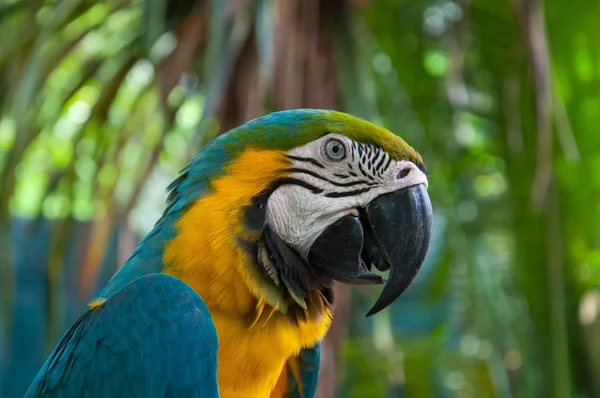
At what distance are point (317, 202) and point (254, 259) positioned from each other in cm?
16

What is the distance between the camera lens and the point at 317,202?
4.48ft

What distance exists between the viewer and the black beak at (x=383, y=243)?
1.30 m

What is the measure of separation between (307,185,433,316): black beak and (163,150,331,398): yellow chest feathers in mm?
142

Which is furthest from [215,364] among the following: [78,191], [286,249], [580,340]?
[580,340]

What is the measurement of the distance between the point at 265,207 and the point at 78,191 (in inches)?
70.5

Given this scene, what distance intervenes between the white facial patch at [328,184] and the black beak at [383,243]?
18mm

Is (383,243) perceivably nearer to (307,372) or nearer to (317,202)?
(317,202)

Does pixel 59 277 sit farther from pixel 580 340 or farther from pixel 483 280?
pixel 580 340

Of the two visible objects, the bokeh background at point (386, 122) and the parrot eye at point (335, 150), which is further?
the bokeh background at point (386, 122)

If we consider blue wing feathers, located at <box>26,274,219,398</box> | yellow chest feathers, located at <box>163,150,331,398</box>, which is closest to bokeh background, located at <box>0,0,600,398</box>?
yellow chest feathers, located at <box>163,150,331,398</box>

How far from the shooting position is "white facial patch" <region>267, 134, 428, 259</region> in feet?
4.43

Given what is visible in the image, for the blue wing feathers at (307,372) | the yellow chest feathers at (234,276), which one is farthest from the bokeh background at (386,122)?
the yellow chest feathers at (234,276)

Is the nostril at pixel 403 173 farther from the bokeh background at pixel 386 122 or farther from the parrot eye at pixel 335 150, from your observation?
the bokeh background at pixel 386 122

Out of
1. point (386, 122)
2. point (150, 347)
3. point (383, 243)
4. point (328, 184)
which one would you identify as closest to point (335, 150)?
point (328, 184)
